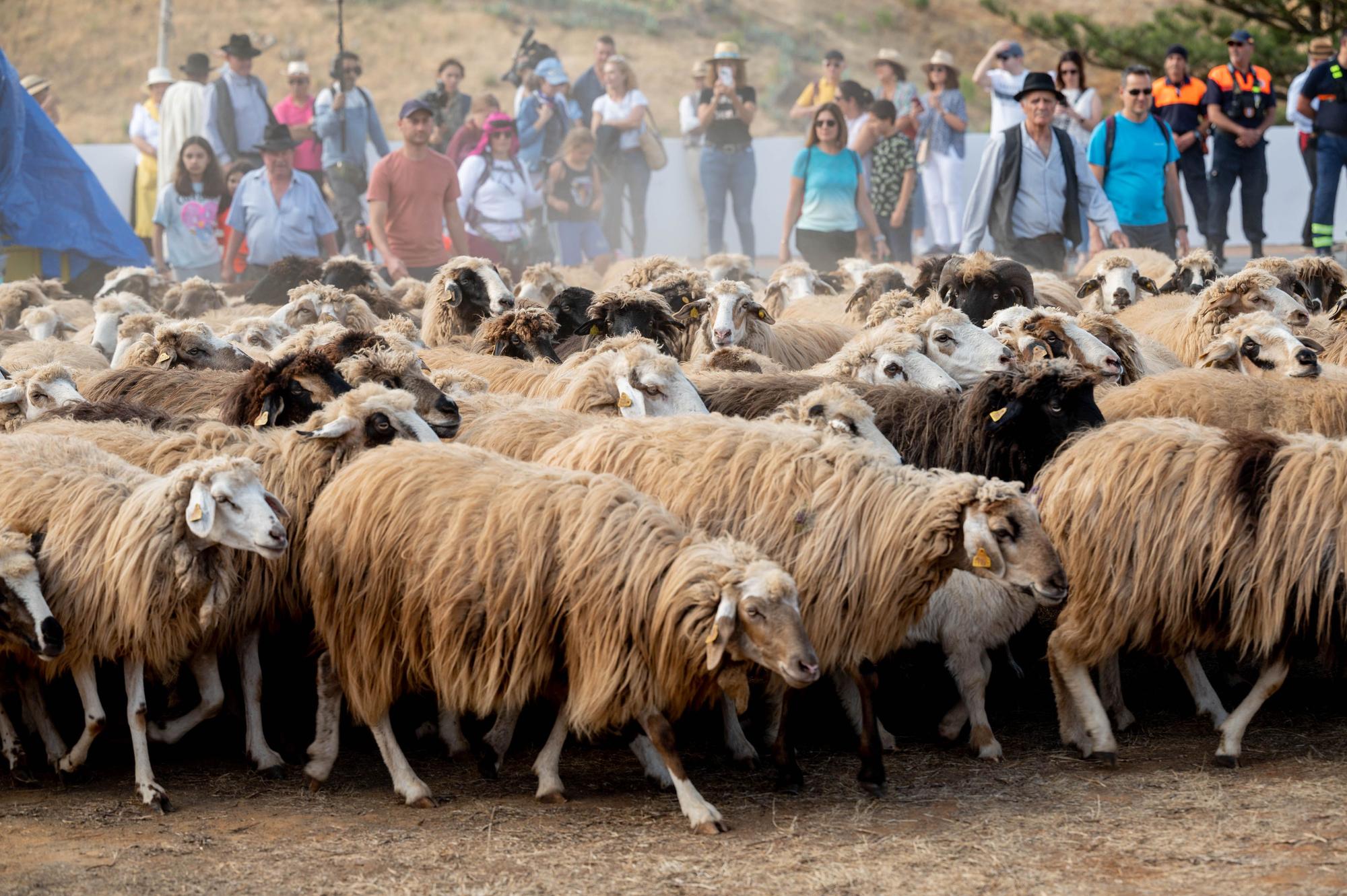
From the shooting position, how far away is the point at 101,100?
3500cm

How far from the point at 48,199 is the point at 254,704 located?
9924mm

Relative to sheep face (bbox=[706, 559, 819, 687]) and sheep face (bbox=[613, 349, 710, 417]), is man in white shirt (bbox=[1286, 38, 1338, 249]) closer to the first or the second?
sheep face (bbox=[613, 349, 710, 417])

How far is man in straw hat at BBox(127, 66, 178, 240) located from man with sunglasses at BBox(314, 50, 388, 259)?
170 centimetres

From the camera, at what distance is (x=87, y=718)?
18.5 feet

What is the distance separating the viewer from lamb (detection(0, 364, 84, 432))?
23.4 ft

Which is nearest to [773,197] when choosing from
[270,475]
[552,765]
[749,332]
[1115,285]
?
[1115,285]

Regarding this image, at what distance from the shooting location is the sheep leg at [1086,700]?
5.89 meters

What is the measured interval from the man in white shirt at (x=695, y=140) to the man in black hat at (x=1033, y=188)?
5.48 m

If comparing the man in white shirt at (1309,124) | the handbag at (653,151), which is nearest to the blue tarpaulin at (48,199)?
the handbag at (653,151)

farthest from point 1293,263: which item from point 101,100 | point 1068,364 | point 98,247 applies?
point 101,100

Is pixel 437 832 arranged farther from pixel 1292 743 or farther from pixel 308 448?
pixel 1292 743

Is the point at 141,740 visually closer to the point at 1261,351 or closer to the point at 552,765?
the point at 552,765

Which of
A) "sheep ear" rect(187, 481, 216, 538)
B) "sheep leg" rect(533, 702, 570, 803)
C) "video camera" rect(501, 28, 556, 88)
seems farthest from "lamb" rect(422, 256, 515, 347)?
"video camera" rect(501, 28, 556, 88)

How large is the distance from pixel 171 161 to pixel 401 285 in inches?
182
